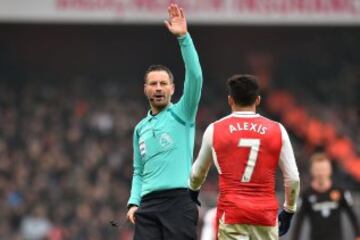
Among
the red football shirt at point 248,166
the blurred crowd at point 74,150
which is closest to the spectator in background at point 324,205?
the red football shirt at point 248,166

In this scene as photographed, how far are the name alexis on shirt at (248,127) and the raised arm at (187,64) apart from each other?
61 centimetres

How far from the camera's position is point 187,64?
6.59m

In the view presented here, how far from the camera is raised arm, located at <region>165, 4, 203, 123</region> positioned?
6.58 m

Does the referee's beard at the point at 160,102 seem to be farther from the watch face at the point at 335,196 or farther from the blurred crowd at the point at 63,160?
the blurred crowd at the point at 63,160

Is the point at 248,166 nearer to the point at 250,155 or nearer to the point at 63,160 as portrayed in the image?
the point at 250,155

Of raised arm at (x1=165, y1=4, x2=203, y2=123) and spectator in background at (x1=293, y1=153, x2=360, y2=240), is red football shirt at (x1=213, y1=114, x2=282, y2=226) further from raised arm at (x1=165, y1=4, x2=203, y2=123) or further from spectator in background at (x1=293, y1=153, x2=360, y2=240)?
spectator in background at (x1=293, y1=153, x2=360, y2=240)

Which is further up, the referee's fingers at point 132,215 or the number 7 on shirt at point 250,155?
the number 7 on shirt at point 250,155

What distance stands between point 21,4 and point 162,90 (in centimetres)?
1323

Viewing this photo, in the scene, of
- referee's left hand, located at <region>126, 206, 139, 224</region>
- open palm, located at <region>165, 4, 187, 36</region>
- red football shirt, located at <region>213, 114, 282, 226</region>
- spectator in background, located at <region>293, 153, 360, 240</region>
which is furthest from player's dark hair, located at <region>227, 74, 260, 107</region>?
spectator in background, located at <region>293, 153, 360, 240</region>

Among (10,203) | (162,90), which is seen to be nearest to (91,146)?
(10,203)

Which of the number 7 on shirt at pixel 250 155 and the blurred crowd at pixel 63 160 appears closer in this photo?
the number 7 on shirt at pixel 250 155

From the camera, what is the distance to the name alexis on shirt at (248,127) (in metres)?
6.08

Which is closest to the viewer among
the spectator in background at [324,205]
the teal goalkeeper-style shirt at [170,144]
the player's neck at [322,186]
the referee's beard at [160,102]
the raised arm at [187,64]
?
the raised arm at [187,64]

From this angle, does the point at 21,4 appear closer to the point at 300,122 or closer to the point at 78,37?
the point at 78,37
